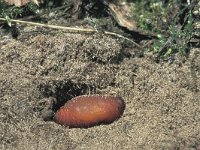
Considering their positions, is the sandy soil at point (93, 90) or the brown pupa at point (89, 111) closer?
the sandy soil at point (93, 90)

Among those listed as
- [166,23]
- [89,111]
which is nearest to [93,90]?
[89,111]

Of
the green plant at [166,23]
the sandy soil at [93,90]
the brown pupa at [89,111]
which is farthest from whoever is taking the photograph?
the green plant at [166,23]

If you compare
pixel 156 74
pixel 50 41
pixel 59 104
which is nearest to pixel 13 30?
pixel 50 41

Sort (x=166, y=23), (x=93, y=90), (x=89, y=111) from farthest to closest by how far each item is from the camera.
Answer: (x=166, y=23), (x=93, y=90), (x=89, y=111)

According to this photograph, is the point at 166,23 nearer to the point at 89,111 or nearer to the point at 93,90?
the point at 93,90

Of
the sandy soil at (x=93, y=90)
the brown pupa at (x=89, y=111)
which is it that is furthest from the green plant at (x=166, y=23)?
the brown pupa at (x=89, y=111)

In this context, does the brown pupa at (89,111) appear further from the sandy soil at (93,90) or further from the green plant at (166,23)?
the green plant at (166,23)


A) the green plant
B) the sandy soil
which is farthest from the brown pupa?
the green plant

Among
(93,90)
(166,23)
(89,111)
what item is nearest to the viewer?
(89,111)
